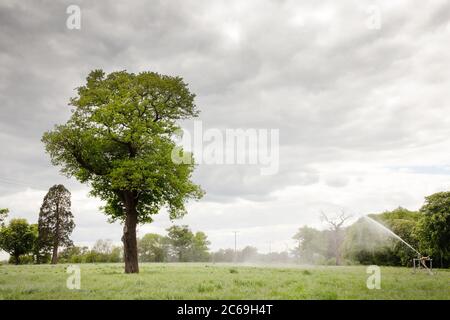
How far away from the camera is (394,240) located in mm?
72625

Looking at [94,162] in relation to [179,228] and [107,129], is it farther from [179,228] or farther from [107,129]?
[179,228]

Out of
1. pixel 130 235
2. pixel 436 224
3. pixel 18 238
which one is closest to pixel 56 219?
pixel 18 238

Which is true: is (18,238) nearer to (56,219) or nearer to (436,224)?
(56,219)

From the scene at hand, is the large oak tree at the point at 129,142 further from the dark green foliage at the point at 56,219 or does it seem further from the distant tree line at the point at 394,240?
the dark green foliage at the point at 56,219

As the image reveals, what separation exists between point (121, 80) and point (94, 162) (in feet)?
24.3

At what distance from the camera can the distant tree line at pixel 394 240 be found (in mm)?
50312

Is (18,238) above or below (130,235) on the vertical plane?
below

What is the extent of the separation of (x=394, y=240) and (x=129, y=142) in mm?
61031

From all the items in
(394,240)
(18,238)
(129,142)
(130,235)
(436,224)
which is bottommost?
(18,238)

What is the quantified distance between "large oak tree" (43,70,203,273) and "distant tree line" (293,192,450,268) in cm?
3615

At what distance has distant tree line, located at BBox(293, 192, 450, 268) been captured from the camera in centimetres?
5031

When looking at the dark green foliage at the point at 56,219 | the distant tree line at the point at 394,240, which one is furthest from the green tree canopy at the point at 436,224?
the dark green foliage at the point at 56,219

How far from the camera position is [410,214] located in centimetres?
9706
